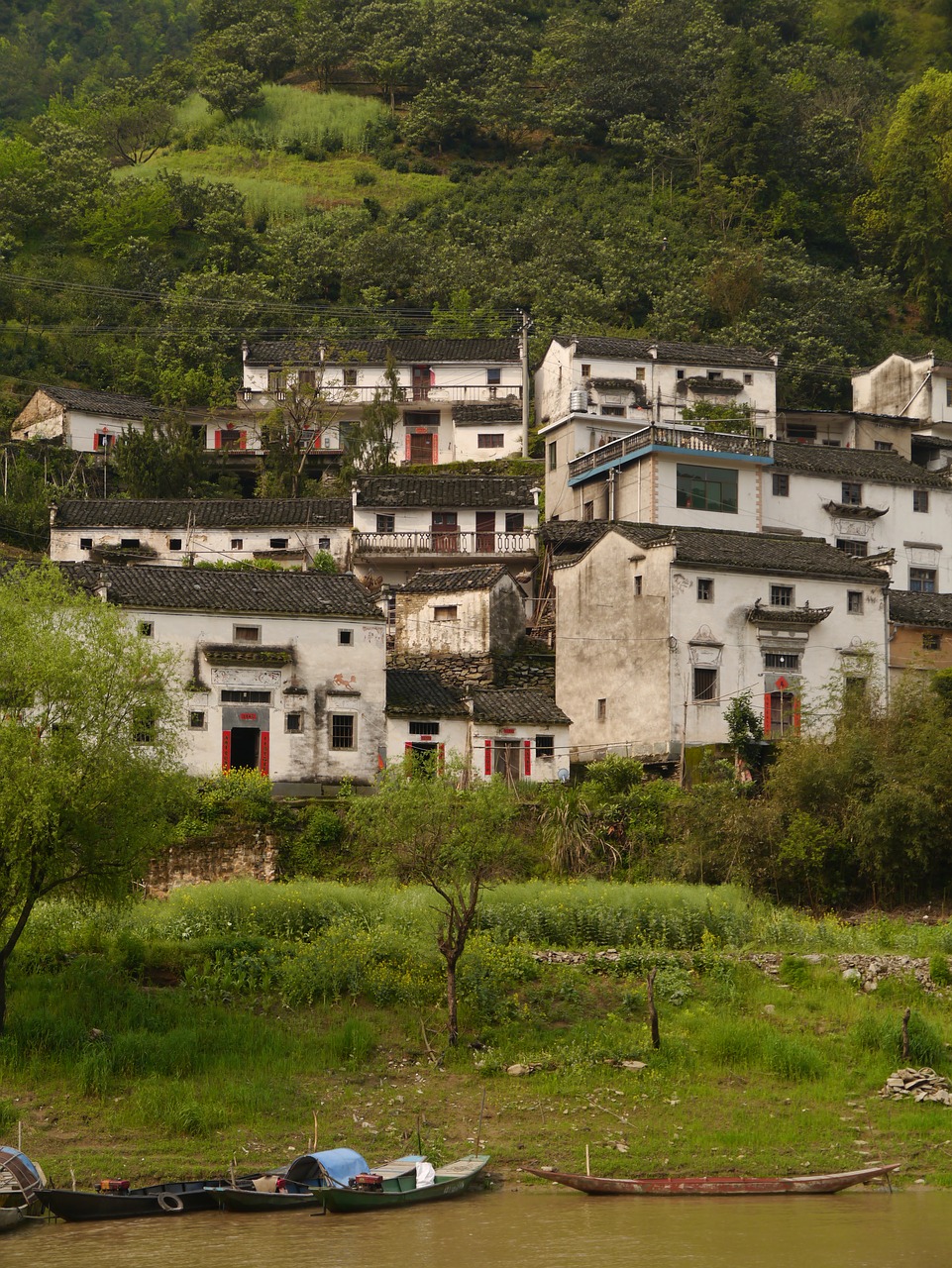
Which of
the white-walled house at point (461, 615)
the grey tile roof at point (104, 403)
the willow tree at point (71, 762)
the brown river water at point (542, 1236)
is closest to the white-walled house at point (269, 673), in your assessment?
the white-walled house at point (461, 615)

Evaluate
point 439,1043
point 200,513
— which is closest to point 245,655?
point 439,1043

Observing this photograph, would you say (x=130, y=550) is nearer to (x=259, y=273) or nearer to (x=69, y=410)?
(x=69, y=410)

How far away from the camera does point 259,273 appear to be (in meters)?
87.9

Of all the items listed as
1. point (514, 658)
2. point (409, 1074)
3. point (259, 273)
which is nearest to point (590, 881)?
point (409, 1074)

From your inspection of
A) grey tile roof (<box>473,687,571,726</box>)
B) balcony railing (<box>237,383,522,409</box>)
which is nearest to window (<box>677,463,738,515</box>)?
grey tile roof (<box>473,687,571,726</box>)

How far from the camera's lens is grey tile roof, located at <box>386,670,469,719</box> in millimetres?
45062

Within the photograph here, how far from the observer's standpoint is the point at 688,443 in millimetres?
56562

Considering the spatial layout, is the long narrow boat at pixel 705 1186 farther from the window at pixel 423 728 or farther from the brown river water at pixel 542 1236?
the window at pixel 423 728

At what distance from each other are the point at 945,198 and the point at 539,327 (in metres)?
29.1

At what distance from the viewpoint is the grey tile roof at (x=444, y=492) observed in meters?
61.4

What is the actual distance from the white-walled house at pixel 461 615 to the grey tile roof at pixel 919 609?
1136cm

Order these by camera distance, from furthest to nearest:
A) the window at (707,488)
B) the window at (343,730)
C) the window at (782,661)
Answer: the window at (707,488), the window at (782,661), the window at (343,730)

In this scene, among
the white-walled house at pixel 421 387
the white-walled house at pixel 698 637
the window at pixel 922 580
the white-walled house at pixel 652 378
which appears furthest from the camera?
the white-walled house at pixel 421 387

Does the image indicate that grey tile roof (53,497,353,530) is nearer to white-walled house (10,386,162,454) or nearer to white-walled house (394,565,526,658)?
white-walled house (10,386,162,454)
